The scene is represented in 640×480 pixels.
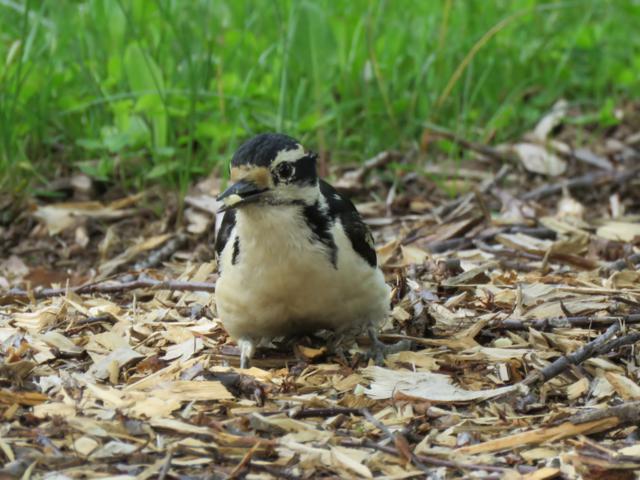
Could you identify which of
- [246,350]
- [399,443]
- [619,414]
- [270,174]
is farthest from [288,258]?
[619,414]

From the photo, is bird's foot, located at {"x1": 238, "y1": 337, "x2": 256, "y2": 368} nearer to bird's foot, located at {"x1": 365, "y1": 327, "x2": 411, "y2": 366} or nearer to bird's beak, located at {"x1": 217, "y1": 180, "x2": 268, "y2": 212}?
bird's foot, located at {"x1": 365, "y1": 327, "x2": 411, "y2": 366}

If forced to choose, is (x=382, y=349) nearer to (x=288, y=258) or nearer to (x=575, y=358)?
(x=288, y=258)

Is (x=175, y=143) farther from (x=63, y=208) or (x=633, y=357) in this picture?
(x=633, y=357)

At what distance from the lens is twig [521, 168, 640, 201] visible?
26.2 feet

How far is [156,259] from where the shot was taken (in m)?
Answer: 6.93

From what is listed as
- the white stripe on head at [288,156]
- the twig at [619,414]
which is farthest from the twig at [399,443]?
the white stripe on head at [288,156]

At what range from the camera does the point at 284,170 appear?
4711 mm

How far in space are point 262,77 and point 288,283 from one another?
368cm

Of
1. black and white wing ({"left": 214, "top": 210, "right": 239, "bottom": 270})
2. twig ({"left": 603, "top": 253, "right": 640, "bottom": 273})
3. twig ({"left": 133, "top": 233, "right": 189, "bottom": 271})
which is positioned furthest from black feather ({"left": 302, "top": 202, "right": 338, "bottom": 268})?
twig ({"left": 133, "top": 233, "right": 189, "bottom": 271})

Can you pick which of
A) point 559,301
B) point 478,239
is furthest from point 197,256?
point 559,301

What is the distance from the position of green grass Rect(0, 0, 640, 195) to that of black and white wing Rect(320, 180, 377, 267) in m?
2.20

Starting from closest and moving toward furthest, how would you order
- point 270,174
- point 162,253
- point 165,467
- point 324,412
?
point 165,467 < point 324,412 < point 270,174 < point 162,253

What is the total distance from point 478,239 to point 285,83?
5.46 ft

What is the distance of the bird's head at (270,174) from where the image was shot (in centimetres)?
461
